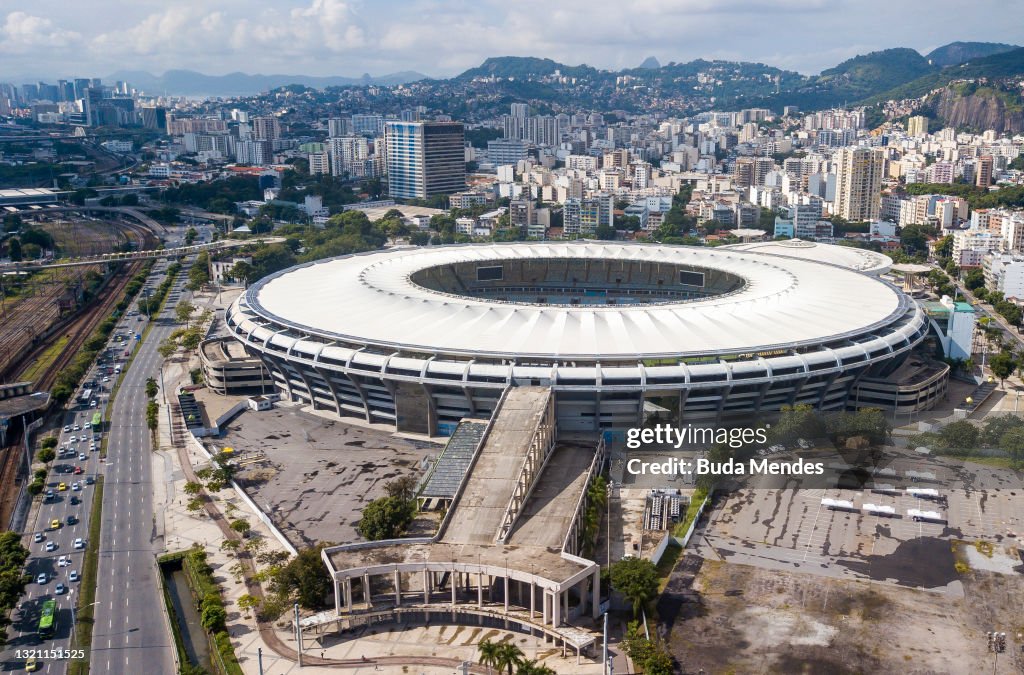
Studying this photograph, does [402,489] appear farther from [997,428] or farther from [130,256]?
[130,256]

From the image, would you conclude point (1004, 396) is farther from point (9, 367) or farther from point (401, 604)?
point (9, 367)

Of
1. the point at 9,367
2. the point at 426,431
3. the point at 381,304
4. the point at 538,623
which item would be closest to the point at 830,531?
the point at 538,623

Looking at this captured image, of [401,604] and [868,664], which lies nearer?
[868,664]

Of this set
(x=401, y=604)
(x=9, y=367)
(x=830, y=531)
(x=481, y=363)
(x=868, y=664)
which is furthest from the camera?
(x=9, y=367)

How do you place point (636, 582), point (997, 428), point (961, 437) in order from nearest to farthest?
point (636, 582) < point (961, 437) < point (997, 428)

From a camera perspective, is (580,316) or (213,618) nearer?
(213,618)

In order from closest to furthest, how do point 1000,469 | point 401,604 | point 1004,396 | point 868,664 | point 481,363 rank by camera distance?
point 868,664
point 401,604
point 1000,469
point 481,363
point 1004,396

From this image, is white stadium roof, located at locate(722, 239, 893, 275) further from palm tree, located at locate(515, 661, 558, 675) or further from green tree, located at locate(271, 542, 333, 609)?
palm tree, located at locate(515, 661, 558, 675)

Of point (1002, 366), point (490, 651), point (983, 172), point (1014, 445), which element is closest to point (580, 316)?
point (1014, 445)
